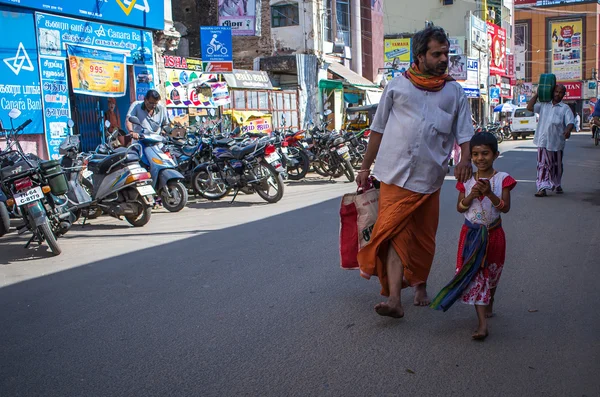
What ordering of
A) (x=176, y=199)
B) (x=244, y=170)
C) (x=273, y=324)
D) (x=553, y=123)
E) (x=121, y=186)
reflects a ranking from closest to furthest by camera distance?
1. (x=273, y=324)
2. (x=121, y=186)
3. (x=176, y=199)
4. (x=553, y=123)
5. (x=244, y=170)

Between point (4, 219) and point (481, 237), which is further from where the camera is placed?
point (4, 219)

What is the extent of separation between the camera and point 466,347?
3.40 metres

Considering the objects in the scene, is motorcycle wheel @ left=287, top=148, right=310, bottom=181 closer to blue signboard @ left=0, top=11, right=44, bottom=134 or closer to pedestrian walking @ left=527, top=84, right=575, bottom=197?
pedestrian walking @ left=527, top=84, right=575, bottom=197

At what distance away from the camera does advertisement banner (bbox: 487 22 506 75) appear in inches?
2013

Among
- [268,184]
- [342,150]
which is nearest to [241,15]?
[342,150]

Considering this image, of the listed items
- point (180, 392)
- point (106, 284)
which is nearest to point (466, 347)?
point (180, 392)

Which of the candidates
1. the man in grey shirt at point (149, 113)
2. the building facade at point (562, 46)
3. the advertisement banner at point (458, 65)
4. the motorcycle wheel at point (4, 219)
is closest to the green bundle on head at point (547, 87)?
the man in grey shirt at point (149, 113)

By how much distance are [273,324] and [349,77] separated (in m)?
24.4

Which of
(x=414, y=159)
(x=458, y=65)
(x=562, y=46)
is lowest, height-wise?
(x=414, y=159)

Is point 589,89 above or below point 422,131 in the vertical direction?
above

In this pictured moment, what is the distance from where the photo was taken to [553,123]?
9.25 m

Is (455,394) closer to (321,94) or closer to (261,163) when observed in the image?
(261,163)

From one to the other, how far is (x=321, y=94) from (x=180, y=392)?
78.9 ft

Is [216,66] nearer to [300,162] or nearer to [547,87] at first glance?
[300,162]
